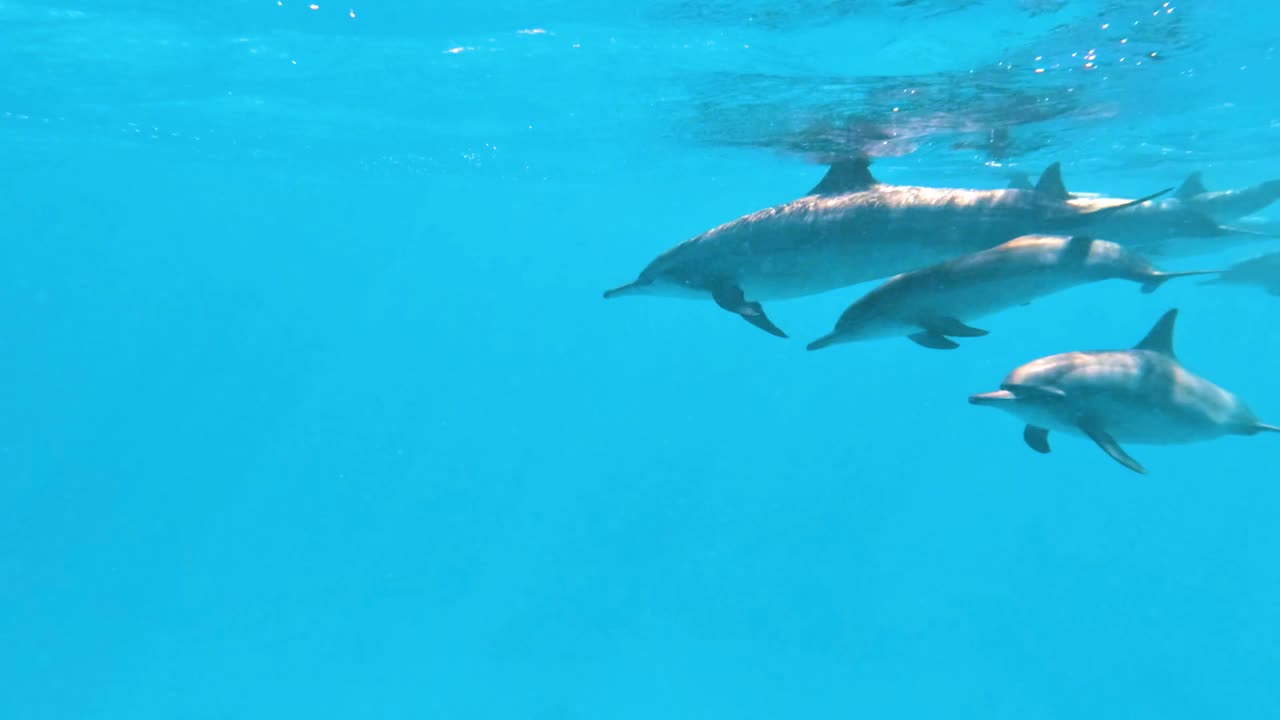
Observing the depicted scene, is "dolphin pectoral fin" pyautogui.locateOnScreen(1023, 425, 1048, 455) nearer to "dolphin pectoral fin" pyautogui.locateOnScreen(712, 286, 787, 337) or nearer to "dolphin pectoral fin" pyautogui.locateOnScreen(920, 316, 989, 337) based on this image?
"dolphin pectoral fin" pyautogui.locateOnScreen(920, 316, 989, 337)

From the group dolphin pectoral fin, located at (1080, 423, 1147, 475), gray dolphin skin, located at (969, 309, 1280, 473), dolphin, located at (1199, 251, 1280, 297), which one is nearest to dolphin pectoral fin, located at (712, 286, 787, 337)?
gray dolphin skin, located at (969, 309, 1280, 473)

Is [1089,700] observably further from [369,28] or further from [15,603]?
[15,603]

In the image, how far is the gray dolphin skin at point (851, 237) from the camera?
22.2 ft

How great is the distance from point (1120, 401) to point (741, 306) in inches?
109

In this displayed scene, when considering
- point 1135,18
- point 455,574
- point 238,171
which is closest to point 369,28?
point 1135,18

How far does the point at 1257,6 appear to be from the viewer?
32.9 ft

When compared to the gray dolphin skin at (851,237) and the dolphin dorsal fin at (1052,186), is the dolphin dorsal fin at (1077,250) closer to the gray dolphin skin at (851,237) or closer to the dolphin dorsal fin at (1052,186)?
the gray dolphin skin at (851,237)

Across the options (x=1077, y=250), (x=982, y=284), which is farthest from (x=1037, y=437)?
(x=1077, y=250)

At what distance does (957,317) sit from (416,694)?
1024 inches

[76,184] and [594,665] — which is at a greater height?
[76,184]

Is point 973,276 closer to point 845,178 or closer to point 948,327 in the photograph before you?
point 948,327

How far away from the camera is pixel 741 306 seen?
22.4 feet

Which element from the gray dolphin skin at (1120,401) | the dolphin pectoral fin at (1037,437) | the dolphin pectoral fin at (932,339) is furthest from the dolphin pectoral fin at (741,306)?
the dolphin pectoral fin at (1037,437)

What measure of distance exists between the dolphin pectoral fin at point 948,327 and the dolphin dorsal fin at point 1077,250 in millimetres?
837
